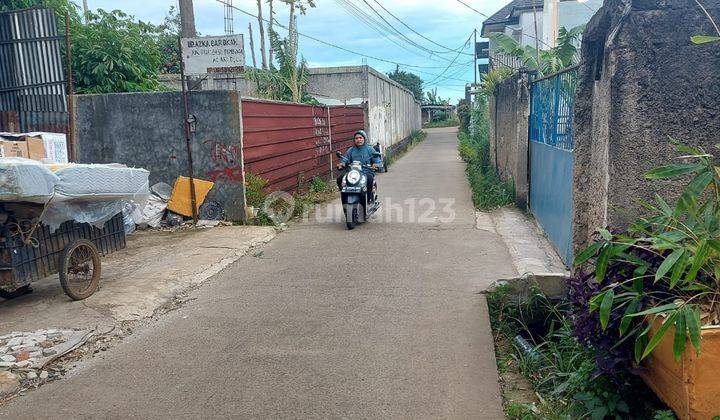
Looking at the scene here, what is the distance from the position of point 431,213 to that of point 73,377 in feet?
24.4

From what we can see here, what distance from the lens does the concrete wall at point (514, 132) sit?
10.4 metres

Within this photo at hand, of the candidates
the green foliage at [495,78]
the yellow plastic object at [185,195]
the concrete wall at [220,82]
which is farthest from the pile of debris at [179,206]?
the concrete wall at [220,82]

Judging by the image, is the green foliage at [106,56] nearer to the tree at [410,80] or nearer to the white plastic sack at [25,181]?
the white plastic sack at [25,181]

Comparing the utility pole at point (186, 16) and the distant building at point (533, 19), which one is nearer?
the utility pole at point (186, 16)

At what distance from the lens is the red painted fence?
10.4m

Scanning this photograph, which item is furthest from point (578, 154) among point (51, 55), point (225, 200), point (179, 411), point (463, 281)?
point (51, 55)

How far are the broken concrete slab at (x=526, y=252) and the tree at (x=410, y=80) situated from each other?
59893 mm

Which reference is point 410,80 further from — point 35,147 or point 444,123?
point 35,147

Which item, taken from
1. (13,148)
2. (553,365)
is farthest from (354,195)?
(553,365)

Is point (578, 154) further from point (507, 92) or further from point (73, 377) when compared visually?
point (507, 92)

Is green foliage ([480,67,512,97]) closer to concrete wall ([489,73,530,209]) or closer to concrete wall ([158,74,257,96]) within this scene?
concrete wall ([489,73,530,209])

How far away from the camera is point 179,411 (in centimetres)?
377

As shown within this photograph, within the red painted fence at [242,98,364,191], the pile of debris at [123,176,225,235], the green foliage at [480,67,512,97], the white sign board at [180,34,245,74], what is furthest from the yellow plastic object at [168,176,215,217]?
the green foliage at [480,67,512,97]

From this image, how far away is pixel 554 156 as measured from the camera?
25.4 ft
